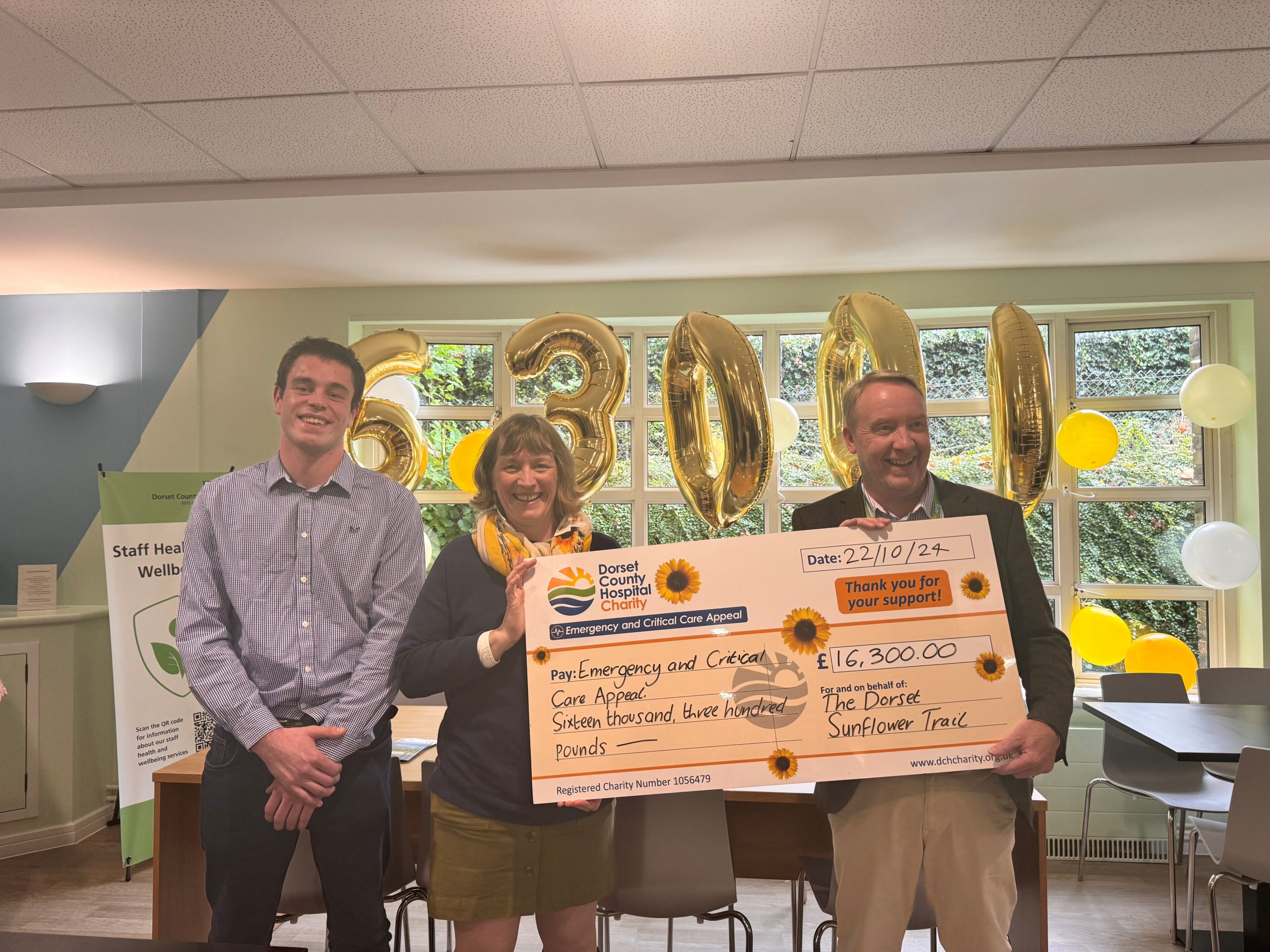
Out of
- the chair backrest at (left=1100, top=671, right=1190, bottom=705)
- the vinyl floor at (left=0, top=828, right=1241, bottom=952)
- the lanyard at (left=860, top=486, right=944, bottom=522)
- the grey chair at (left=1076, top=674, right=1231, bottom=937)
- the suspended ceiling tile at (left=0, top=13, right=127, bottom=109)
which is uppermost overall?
the suspended ceiling tile at (left=0, top=13, right=127, bottom=109)

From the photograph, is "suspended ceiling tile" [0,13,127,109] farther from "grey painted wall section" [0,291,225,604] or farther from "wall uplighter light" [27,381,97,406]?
"wall uplighter light" [27,381,97,406]

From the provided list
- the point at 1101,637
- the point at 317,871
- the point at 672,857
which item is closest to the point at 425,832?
the point at 317,871

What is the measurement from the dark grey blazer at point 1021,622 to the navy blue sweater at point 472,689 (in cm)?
69

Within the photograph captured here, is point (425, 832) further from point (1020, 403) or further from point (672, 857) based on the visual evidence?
point (1020, 403)

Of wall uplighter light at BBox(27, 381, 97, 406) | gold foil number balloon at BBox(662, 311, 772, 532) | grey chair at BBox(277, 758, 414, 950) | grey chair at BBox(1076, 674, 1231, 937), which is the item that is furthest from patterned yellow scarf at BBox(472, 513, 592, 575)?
wall uplighter light at BBox(27, 381, 97, 406)

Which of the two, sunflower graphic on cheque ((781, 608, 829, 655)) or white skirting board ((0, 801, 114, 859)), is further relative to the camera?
white skirting board ((0, 801, 114, 859))

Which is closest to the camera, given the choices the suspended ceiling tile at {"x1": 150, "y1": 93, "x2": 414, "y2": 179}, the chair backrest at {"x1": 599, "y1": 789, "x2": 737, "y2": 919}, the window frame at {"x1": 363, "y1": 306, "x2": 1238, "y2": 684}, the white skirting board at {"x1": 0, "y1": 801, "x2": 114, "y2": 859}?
the chair backrest at {"x1": 599, "y1": 789, "x2": 737, "y2": 919}

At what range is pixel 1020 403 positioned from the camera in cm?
319

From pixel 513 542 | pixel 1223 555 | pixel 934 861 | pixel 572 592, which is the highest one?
pixel 513 542

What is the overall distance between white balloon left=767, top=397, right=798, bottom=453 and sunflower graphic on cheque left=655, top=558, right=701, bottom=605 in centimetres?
221

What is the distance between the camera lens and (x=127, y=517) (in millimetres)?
3594

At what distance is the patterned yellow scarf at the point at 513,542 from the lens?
1.76 m

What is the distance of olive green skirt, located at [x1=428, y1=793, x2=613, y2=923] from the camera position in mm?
1646

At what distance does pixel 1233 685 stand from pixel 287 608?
397 cm
